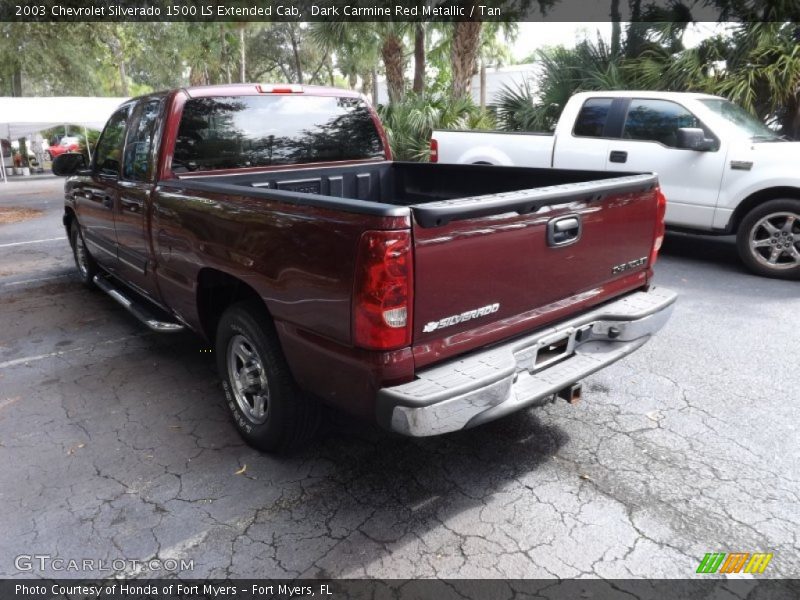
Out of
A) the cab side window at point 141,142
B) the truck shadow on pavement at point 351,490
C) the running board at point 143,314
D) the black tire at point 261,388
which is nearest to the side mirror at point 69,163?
the running board at point 143,314

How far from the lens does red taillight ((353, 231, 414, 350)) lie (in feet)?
7.22

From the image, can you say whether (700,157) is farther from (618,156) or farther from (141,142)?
(141,142)

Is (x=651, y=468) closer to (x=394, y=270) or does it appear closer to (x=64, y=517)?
A: (x=394, y=270)

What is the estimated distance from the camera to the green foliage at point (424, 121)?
36.8 feet

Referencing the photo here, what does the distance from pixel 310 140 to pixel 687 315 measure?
3.54m

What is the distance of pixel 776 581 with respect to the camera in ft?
7.52

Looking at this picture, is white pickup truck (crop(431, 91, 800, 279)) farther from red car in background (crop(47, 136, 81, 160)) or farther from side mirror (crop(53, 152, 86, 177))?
red car in background (crop(47, 136, 81, 160))

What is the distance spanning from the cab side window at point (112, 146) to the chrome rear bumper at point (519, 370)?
3.33 metres

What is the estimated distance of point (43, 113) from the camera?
2153cm

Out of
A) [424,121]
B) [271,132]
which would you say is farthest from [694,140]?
[424,121]

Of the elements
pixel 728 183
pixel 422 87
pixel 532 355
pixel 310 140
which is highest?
pixel 422 87

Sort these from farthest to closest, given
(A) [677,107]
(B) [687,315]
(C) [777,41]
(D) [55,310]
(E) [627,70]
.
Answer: (E) [627,70] → (C) [777,41] → (A) [677,107] → (D) [55,310] → (B) [687,315]

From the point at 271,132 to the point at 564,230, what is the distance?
2301mm

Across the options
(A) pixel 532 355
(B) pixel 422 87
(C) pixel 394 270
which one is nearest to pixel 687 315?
(A) pixel 532 355
